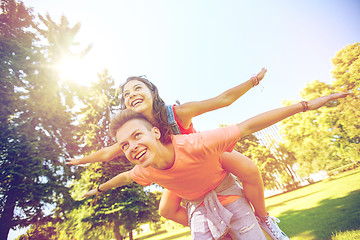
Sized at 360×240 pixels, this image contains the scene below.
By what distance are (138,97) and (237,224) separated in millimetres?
2238

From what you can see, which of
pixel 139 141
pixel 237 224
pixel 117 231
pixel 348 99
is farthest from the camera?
pixel 348 99

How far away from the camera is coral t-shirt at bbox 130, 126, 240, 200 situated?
191 cm

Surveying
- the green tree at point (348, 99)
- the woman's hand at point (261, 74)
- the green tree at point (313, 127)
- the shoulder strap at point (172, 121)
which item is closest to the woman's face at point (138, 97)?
the shoulder strap at point (172, 121)

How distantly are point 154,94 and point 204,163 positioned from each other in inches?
53.3

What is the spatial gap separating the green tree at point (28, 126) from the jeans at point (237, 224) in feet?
30.5

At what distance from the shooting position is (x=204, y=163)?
6.73 feet

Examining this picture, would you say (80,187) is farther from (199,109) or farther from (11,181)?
(199,109)

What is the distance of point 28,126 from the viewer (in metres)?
9.34

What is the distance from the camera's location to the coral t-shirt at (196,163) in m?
1.91

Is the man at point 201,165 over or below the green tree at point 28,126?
below

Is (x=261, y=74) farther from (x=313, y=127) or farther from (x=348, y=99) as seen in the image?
(x=313, y=127)

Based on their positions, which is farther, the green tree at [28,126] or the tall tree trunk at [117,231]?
the tall tree trunk at [117,231]

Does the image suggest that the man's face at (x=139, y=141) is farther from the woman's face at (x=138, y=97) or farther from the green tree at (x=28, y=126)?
the green tree at (x=28, y=126)

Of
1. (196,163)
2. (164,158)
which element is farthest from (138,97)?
(196,163)
